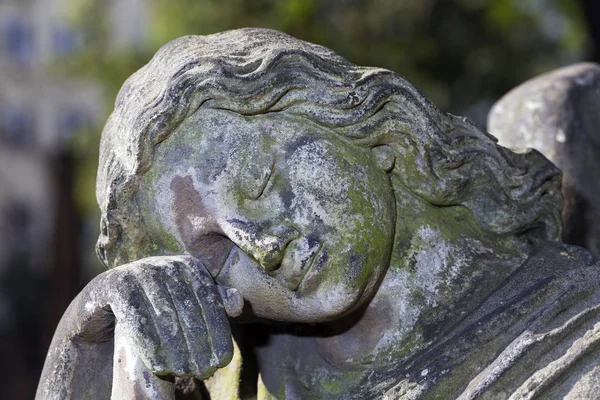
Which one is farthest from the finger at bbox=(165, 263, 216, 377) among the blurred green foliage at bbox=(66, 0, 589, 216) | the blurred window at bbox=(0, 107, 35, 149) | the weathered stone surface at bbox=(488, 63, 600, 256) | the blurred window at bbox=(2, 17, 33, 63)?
the blurred window at bbox=(2, 17, 33, 63)

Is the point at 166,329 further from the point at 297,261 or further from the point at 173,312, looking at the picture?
the point at 297,261

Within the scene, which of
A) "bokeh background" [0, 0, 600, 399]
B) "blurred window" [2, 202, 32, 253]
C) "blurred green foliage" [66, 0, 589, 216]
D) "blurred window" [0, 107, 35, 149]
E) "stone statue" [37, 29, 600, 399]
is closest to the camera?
"stone statue" [37, 29, 600, 399]

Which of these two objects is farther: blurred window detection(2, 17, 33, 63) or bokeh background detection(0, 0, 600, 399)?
blurred window detection(2, 17, 33, 63)

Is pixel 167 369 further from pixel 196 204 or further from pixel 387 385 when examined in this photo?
pixel 387 385

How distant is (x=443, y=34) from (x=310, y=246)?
6836mm

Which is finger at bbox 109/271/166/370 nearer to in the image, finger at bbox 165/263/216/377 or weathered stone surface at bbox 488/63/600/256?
finger at bbox 165/263/216/377

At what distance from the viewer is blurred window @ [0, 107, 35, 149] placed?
25.3 meters

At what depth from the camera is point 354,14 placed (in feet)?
27.8

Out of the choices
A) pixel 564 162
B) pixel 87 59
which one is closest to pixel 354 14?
pixel 87 59

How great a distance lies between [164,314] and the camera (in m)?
1.71

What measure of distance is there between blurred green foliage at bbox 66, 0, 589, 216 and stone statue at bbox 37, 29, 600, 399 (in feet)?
20.0

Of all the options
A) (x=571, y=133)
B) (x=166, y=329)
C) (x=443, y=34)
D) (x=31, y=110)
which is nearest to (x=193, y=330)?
(x=166, y=329)

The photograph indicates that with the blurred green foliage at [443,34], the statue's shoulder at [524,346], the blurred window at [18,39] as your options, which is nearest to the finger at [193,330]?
the statue's shoulder at [524,346]

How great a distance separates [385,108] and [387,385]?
1.65 ft
